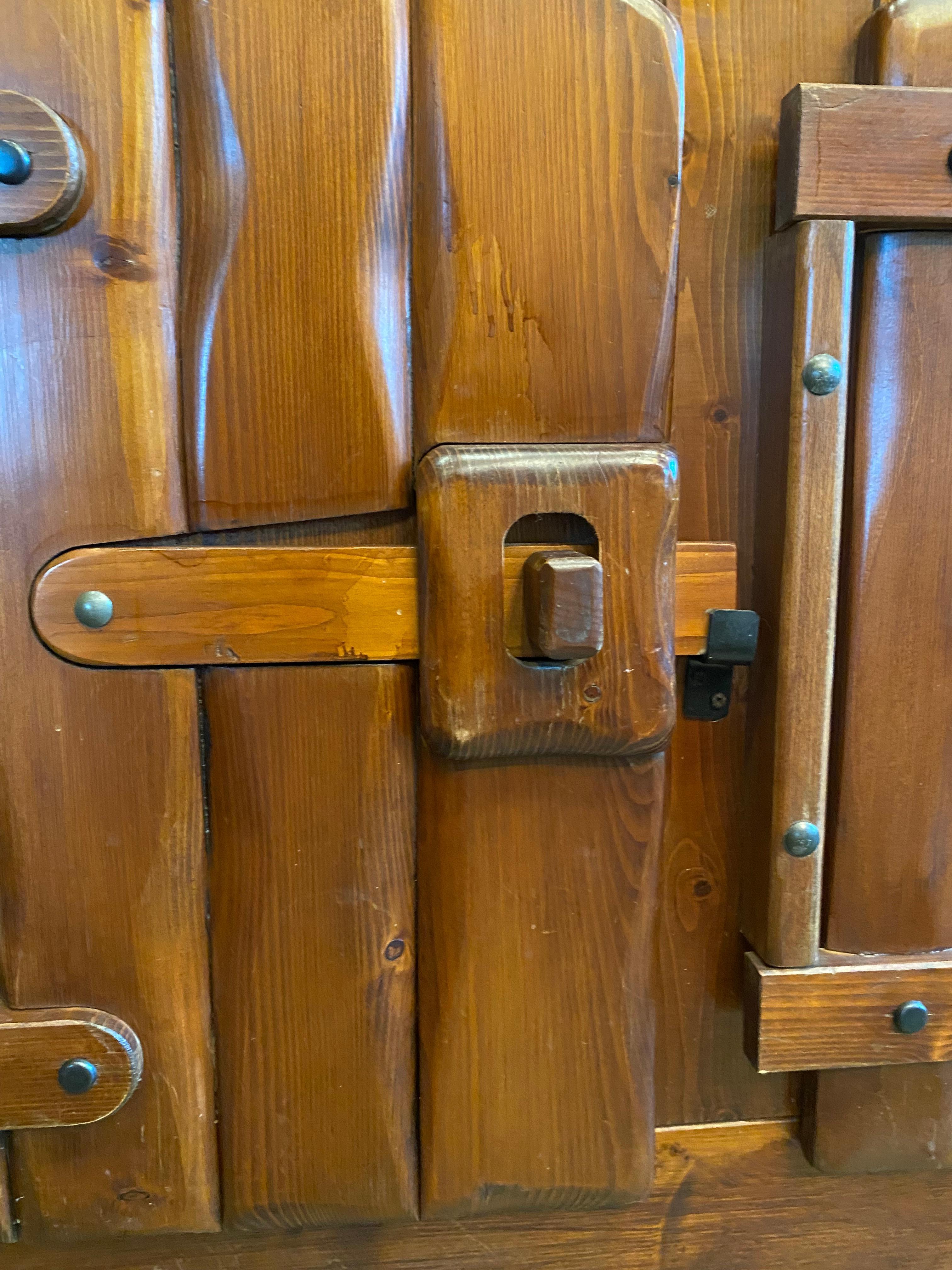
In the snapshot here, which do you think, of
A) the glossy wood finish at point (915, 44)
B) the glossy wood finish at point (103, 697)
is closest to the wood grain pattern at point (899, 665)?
the glossy wood finish at point (915, 44)

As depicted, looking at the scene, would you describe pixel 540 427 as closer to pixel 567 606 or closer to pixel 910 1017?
pixel 567 606

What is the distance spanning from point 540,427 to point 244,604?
0.22 m

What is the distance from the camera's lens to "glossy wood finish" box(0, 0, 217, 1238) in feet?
1.65

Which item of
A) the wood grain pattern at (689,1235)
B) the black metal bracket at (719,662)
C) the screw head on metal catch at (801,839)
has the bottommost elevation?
the wood grain pattern at (689,1235)

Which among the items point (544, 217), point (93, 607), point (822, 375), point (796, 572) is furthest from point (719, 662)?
point (93, 607)

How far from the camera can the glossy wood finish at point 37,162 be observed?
483 mm

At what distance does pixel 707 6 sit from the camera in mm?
558

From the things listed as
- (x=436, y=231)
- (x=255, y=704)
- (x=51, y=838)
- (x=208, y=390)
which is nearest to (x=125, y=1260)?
(x=51, y=838)

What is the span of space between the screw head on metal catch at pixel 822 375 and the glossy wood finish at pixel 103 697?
41 cm

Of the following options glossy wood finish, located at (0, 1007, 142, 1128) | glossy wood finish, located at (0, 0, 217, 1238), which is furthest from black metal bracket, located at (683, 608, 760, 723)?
glossy wood finish, located at (0, 1007, 142, 1128)

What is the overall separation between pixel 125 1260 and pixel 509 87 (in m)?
0.85

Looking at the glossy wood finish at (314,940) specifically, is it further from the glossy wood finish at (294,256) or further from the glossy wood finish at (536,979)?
the glossy wood finish at (294,256)

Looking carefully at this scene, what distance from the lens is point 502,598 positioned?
525mm

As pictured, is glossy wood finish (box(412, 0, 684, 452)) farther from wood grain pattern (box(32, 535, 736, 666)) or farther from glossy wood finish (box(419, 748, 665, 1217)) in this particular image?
glossy wood finish (box(419, 748, 665, 1217))
